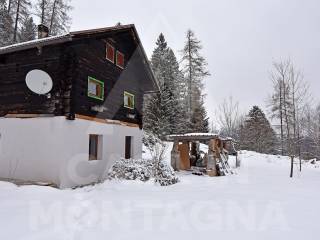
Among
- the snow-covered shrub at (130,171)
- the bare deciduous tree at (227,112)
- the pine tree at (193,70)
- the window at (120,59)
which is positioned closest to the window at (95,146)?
the snow-covered shrub at (130,171)

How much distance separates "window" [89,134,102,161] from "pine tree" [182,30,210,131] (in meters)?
21.9

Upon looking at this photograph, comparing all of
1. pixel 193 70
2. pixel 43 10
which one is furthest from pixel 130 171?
pixel 193 70

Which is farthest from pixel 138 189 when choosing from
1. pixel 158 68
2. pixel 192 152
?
pixel 158 68

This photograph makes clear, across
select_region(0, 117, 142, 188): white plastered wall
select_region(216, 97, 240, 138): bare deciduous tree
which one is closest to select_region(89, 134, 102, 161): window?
select_region(0, 117, 142, 188): white plastered wall

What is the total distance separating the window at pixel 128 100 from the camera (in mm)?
14834

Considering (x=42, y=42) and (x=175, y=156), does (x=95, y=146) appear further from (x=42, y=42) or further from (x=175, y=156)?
(x=175, y=156)

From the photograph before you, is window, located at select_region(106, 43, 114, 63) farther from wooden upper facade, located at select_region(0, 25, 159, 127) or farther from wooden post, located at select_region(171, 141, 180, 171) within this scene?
wooden post, located at select_region(171, 141, 180, 171)

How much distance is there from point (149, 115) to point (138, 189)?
58.7 ft

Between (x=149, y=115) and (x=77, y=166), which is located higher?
(x=149, y=115)

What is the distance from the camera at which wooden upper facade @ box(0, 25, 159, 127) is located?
34.7 feet

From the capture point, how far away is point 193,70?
36.2 metres

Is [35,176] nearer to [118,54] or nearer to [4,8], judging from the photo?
[118,54]

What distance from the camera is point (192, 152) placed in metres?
19.5

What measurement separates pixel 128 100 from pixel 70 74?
5013mm
